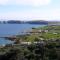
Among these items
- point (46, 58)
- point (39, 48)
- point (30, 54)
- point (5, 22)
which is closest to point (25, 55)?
point (30, 54)

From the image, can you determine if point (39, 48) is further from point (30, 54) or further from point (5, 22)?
point (5, 22)

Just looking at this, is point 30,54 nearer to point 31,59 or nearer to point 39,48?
point 31,59

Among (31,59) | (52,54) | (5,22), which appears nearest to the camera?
(31,59)

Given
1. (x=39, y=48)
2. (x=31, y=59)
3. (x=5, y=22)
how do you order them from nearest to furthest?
(x=31, y=59)
(x=39, y=48)
(x=5, y=22)

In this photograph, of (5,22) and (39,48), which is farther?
(5,22)

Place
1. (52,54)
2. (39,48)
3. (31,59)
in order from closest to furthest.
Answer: (31,59), (52,54), (39,48)

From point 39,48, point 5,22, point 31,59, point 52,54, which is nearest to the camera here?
point 31,59

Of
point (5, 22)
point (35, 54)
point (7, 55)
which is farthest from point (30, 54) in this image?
point (5, 22)

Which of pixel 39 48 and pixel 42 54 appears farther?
pixel 39 48
